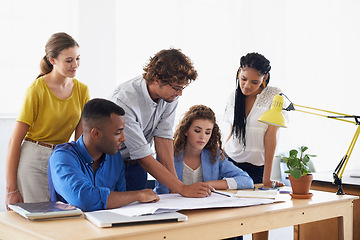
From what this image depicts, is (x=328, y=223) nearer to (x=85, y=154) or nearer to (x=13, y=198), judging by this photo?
(x=85, y=154)

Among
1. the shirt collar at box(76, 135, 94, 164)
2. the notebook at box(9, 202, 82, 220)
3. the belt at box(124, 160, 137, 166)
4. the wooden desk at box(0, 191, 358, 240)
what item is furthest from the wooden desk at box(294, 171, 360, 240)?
the notebook at box(9, 202, 82, 220)

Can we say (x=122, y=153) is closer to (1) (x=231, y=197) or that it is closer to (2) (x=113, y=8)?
(1) (x=231, y=197)

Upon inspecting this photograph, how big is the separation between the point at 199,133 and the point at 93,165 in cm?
74

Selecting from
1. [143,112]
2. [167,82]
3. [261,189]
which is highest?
[167,82]

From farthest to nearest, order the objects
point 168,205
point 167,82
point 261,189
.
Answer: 1. point 261,189
2. point 167,82
3. point 168,205

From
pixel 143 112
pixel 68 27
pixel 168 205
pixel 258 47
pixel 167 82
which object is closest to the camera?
pixel 168 205

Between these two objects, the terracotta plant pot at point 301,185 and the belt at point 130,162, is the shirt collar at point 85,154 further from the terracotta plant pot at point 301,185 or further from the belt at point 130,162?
the terracotta plant pot at point 301,185

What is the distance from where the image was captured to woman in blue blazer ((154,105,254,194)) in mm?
2496

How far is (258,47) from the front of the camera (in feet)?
19.2

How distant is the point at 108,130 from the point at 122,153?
382 millimetres

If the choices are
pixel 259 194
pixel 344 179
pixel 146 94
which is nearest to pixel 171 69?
pixel 146 94

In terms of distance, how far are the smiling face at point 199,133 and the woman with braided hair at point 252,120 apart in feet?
0.92

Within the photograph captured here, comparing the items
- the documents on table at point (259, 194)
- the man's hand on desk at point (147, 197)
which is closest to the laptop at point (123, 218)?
the man's hand on desk at point (147, 197)

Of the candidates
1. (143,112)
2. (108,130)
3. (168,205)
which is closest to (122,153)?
(143,112)
